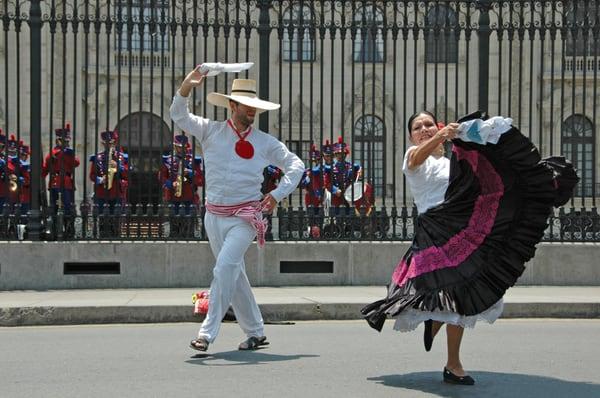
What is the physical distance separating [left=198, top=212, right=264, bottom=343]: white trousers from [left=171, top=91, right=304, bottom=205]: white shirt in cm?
19

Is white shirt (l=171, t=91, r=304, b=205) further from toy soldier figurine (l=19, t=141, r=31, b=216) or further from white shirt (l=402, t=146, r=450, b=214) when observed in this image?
toy soldier figurine (l=19, t=141, r=31, b=216)

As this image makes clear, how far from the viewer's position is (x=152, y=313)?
10.5 m

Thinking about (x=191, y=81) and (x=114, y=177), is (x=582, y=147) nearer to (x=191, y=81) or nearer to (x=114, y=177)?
(x=114, y=177)

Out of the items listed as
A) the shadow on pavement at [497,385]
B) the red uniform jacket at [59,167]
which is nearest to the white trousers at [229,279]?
the shadow on pavement at [497,385]

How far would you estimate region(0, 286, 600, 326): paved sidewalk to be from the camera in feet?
34.2

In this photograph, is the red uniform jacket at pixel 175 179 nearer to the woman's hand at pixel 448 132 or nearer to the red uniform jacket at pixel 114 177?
the red uniform jacket at pixel 114 177

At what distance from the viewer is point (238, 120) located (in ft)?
27.3

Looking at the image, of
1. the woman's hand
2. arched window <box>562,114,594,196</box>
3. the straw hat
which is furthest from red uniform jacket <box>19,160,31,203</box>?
the woman's hand

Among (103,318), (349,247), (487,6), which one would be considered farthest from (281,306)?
(487,6)

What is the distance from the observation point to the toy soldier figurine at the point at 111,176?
1304 centimetres

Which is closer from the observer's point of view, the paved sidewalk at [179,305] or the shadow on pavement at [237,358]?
the shadow on pavement at [237,358]

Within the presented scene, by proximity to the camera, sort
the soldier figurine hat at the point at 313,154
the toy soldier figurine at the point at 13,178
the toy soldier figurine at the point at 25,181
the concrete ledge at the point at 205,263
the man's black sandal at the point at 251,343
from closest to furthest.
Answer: the man's black sandal at the point at 251,343, the concrete ledge at the point at 205,263, the toy soldier figurine at the point at 13,178, the toy soldier figurine at the point at 25,181, the soldier figurine hat at the point at 313,154

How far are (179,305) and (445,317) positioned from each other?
14.7ft

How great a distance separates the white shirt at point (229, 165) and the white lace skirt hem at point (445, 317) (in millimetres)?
1770
